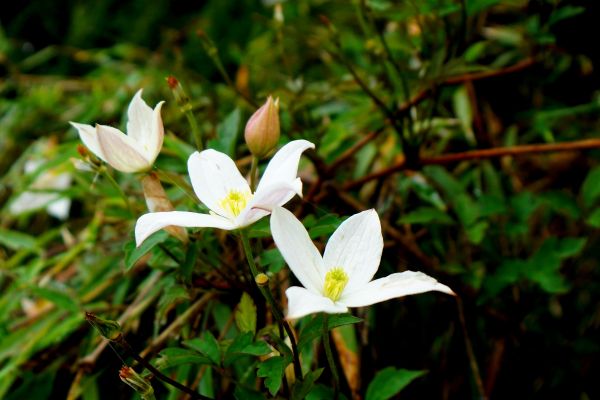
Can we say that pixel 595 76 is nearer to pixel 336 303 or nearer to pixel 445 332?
pixel 445 332

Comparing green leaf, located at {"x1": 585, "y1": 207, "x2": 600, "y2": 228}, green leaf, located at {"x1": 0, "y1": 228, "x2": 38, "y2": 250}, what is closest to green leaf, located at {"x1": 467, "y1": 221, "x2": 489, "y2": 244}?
green leaf, located at {"x1": 585, "y1": 207, "x2": 600, "y2": 228}

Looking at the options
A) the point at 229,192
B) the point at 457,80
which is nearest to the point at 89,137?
the point at 229,192

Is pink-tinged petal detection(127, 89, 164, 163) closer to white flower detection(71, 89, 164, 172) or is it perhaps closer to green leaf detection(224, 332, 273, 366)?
white flower detection(71, 89, 164, 172)

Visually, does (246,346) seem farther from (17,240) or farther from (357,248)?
(17,240)

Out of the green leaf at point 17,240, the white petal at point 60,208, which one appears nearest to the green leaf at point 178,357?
the green leaf at point 17,240

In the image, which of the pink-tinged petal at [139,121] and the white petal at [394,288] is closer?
the white petal at [394,288]

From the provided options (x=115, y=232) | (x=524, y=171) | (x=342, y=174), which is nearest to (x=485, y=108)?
(x=524, y=171)

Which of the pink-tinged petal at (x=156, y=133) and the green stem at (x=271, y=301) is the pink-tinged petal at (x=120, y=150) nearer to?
the pink-tinged petal at (x=156, y=133)
